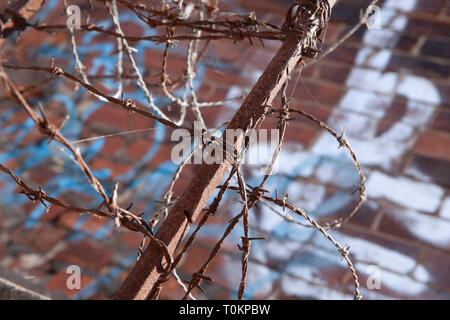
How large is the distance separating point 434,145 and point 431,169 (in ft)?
0.29

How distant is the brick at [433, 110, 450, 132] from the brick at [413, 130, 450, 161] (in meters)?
0.02

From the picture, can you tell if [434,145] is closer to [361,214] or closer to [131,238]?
[361,214]

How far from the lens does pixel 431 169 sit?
134 cm

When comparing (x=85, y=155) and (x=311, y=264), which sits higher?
(x=85, y=155)

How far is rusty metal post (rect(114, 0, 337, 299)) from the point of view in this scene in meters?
0.55

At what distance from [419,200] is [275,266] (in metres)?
0.43

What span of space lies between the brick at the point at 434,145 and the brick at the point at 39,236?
3.36 feet

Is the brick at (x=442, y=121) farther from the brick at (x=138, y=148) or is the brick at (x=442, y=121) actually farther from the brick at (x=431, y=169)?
the brick at (x=138, y=148)

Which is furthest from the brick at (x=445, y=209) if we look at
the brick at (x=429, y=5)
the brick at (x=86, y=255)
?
the brick at (x=86, y=255)

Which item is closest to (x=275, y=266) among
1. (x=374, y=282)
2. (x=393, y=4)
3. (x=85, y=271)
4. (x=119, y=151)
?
(x=374, y=282)

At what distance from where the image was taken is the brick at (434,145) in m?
1.36

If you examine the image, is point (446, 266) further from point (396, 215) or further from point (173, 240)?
point (173, 240)

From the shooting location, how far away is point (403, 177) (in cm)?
133

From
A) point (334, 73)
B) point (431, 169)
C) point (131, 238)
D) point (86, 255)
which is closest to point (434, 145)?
point (431, 169)
